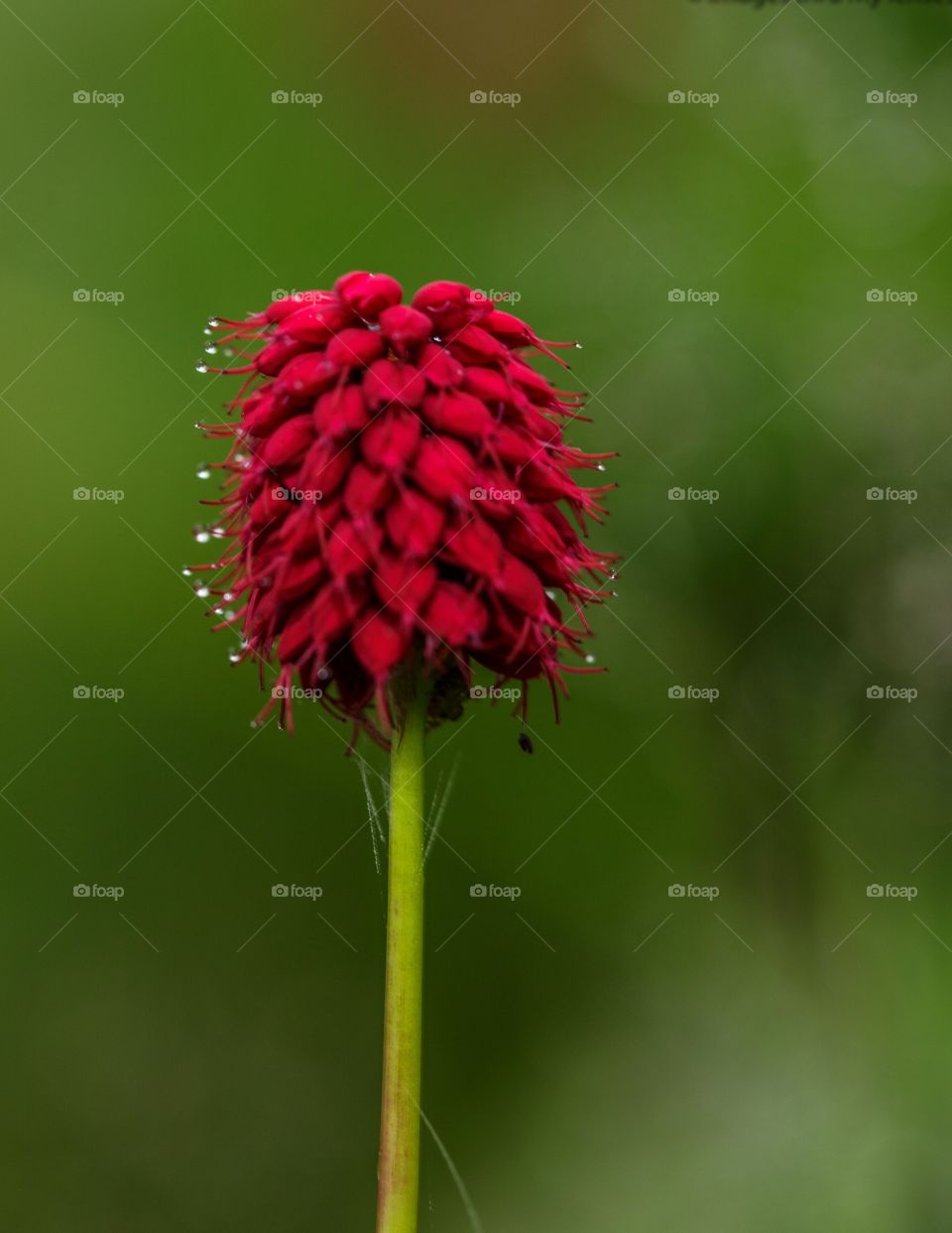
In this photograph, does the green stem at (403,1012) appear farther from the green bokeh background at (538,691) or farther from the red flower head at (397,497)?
the green bokeh background at (538,691)

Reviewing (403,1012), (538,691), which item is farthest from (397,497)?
(538,691)

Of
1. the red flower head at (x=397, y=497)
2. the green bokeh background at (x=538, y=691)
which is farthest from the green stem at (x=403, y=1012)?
the green bokeh background at (x=538, y=691)

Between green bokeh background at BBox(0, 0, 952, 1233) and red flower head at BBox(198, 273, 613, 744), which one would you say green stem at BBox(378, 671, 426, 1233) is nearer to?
red flower head at BBox(198, 273, 613, 744)

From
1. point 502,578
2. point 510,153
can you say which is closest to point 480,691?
point 502,578

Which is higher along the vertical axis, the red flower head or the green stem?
the red flower head

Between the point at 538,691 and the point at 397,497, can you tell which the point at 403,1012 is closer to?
the point at 397,497

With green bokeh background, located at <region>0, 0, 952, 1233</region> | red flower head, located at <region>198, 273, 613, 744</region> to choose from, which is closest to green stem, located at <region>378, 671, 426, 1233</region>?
red flower head, located at <region>198, 273, 613, 744</region>
